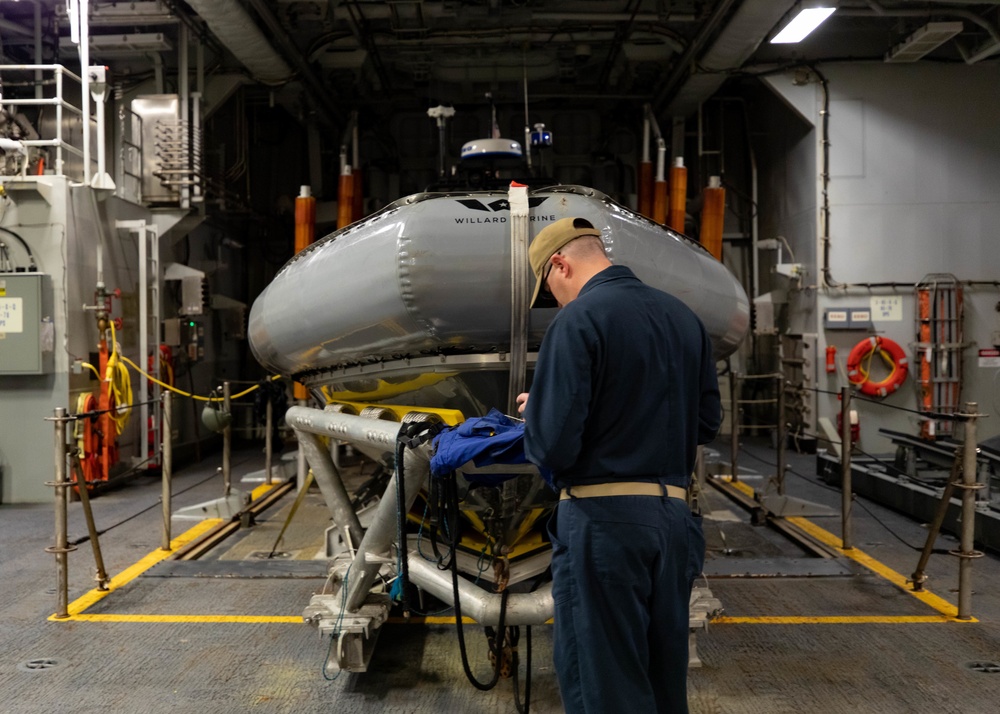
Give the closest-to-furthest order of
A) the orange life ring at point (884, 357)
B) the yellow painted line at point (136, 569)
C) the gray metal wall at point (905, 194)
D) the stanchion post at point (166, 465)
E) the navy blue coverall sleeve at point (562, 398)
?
1. the navy blue coverall sleeve at point (562, 398)
2. the yellow painted line at point (136, 569)
3. the stanchion post at point (166, 465)
4. the orange life ring at point (884, 357)
5. the gray metal wall at point (905, 194)

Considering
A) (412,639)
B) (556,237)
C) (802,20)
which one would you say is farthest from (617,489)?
(802,20)

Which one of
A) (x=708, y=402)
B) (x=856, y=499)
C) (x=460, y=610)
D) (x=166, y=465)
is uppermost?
(x=708, y=402)

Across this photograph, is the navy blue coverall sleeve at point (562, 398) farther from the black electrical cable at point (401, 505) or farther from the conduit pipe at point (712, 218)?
the conduit pipe at point (712, 218)

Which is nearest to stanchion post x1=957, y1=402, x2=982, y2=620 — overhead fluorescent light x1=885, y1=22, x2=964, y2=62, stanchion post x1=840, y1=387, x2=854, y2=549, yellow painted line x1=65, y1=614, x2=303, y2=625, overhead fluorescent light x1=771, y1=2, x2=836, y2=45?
stanchion post x1=840, y1=387, x2=854, y2=549

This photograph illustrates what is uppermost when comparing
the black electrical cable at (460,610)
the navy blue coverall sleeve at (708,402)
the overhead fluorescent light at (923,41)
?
the overhead fluorescent light at (923,41)

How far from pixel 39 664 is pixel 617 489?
271 cm

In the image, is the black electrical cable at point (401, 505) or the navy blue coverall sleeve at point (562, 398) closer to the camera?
the navy blue coverall sleeve at point (562, 398)

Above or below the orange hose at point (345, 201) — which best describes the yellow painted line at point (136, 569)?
below

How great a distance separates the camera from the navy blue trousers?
1829 mm

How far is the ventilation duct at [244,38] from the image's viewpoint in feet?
20.2

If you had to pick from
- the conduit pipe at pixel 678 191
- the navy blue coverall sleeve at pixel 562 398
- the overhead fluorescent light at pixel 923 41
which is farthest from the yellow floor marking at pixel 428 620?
the overhead fluorescent light at pixel 923 41

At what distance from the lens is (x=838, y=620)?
363 centimetres

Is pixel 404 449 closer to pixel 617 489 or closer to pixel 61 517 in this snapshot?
pixel 617 489

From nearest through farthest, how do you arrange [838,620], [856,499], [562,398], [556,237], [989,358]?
[562,398], [556,237], [838,620], [856,499], [989,358]
